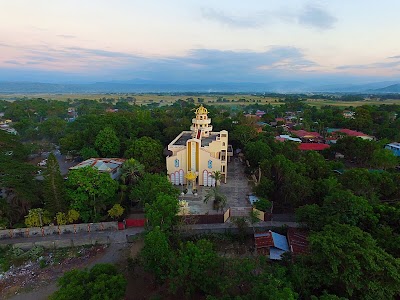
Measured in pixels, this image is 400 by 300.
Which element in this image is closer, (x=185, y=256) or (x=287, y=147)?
(x=185, y=256)

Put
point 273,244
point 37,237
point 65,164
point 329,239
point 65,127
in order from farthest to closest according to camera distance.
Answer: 1. point 65,127
2. point 65,164
3. point 37,237
4. point 273,244
5. point 329,239

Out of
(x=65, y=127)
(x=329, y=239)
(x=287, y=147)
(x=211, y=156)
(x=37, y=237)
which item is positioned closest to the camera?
(x=329, y=239)

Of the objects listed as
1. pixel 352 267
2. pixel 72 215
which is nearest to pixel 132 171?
pixel 72 215

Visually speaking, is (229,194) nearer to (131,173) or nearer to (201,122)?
(131,173)

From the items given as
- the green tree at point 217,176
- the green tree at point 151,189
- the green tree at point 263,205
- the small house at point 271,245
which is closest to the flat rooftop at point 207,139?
the green tree at point 217,176

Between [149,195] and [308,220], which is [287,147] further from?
[149,195]

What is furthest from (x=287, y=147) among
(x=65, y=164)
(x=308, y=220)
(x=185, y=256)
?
(x=65, y=164)
